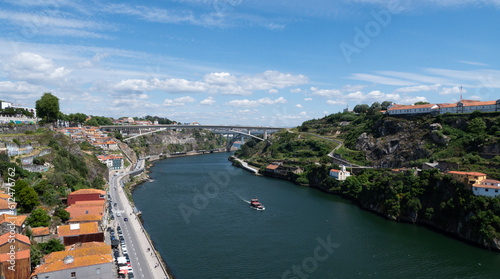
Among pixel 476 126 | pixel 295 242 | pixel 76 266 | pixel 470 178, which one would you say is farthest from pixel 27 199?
pixel 476 126

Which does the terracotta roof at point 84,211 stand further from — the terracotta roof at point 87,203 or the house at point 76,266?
the house at point 76,266

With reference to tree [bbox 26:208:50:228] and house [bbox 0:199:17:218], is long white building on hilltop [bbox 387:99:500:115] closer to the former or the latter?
tree [bbox 26:208:50:228]

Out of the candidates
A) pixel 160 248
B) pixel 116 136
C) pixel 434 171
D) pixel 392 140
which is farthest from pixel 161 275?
pixel 116 136

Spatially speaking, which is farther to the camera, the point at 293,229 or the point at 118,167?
the point at 118,167

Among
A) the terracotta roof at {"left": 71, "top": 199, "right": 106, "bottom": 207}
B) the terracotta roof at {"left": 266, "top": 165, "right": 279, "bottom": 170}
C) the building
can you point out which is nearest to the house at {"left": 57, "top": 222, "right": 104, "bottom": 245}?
the terracotta roof at {"left": 71, "top": 199, "right": 106, "bottom": 207}

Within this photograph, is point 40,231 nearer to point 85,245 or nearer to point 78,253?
point 85,245

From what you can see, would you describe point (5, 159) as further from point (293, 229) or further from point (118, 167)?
point (118, 167)
